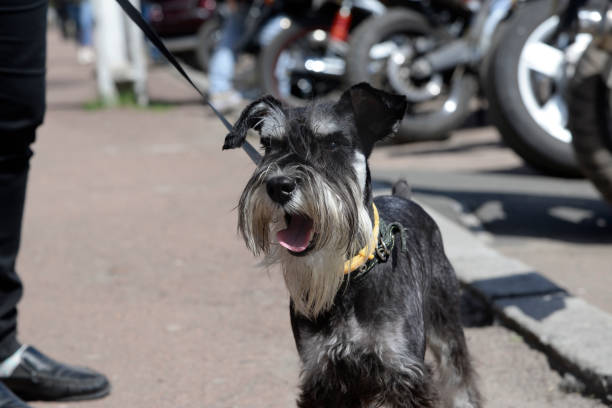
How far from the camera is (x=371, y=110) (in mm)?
2711

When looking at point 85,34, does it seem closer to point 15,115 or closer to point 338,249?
point 15,115

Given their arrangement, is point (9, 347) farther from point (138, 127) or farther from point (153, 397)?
point (138, 127)

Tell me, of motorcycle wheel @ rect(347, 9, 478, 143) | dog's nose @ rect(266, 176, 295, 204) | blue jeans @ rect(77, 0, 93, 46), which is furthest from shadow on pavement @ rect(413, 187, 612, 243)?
blue jeans @ rect(77, 0, 93, 46)

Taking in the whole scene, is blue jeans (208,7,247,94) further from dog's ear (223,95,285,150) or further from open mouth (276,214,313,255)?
open mouth (276,214,313,255)

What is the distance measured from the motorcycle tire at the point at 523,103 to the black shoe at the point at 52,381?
356 cm

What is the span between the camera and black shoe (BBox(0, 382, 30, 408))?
323cm

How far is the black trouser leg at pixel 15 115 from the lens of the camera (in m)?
3.27

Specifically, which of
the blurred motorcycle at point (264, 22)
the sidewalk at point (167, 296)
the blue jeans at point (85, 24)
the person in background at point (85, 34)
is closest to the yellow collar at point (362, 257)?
the sidewalk at point (167, 296)

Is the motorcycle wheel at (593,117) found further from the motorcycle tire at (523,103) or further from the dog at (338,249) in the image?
the dog at (338,249)

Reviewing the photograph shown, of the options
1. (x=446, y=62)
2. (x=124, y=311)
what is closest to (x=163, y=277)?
(x=124, y=311)

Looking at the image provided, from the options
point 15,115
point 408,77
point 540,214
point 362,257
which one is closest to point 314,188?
point 362,257

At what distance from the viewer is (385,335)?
2.62 m

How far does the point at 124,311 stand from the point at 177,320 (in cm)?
36

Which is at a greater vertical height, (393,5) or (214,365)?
(393,5)
